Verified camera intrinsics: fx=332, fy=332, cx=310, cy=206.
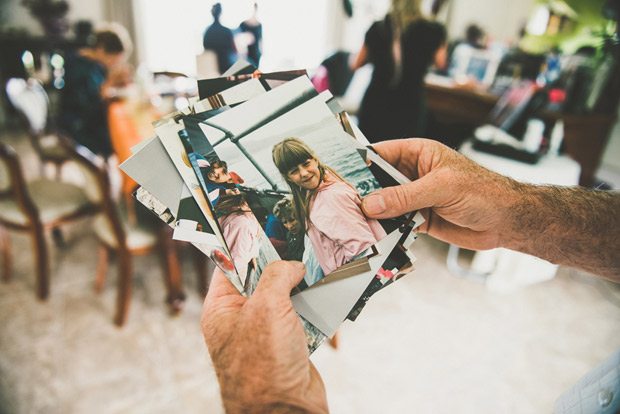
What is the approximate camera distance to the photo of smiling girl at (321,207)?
1.69 feet

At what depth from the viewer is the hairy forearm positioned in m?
0.65

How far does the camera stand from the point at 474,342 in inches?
59.5

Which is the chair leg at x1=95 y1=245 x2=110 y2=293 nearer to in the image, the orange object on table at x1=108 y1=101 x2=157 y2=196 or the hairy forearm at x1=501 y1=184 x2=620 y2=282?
the orange object on table at x1=108 y1=101 x2=157 y2=196

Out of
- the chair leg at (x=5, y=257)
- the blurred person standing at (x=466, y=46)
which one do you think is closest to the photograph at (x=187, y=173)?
the chair leg at (x=5, y=257)

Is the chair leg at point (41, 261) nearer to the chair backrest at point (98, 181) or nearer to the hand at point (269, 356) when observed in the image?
the chair backrest at point (98, 181)

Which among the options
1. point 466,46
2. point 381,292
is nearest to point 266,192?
point 381,292

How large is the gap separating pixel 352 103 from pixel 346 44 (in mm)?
2316

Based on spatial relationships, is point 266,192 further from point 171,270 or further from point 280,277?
point 171,270

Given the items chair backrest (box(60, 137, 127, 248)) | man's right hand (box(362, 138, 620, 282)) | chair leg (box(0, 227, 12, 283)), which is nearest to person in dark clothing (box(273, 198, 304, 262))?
man's right hand (box(362, 138, 620, 282))

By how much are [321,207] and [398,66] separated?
145 centimetres

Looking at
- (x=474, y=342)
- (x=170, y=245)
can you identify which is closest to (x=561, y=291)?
(x=474, y=342)

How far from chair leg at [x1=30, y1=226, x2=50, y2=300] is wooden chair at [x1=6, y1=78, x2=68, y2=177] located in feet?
1.63

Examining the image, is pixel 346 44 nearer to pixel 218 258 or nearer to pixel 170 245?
pixel 170 245

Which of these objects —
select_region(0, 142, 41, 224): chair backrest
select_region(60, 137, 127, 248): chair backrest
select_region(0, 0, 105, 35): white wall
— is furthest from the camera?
select_region(0, 0, 105, 35): white wall
